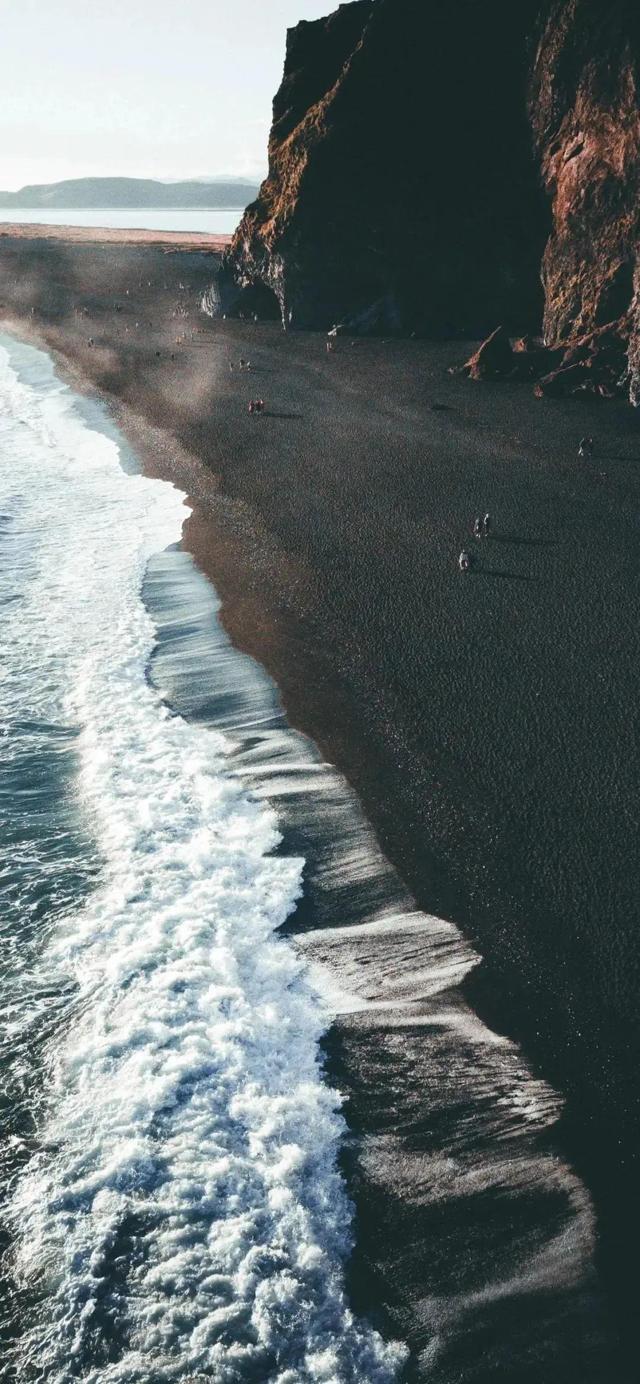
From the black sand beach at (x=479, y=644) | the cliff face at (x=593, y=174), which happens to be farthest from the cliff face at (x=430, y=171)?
the black sand beach at (x=479, y=644)

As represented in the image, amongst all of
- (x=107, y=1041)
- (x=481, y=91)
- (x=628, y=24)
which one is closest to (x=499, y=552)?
(x=107, y=1041)

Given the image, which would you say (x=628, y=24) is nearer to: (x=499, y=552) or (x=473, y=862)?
(x=499, y=552)

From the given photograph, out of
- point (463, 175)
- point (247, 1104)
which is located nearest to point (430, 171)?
point (463, 175)

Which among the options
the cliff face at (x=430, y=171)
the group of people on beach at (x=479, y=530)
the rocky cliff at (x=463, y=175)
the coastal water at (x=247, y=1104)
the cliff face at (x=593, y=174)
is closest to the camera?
the coastal water at (x=247, y=1104)

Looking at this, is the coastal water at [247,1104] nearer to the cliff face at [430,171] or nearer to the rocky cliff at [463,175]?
the rocky cliff at [463,175]

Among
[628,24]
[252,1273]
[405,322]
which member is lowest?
[252,1273]

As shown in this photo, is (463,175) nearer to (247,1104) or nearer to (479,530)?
(479,530)

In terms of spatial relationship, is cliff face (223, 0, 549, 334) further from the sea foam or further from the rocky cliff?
the sea foam
